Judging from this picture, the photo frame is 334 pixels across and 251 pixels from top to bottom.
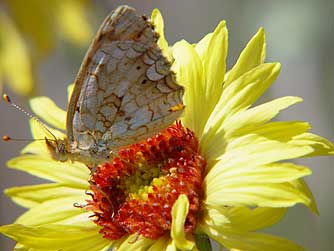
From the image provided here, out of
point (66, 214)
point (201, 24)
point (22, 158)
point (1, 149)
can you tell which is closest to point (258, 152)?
point (66, 214)

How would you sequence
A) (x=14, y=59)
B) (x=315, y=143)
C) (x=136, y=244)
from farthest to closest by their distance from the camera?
(x=14, y=59) < (x=136, y=244) < (x=315, y=143)

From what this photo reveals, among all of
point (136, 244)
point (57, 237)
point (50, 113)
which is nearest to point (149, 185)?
point (136, 244)

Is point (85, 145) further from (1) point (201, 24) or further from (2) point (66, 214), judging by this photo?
(1) point (201, 24)

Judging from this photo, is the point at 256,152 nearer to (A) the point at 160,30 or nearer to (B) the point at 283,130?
(B) the point at 283,130

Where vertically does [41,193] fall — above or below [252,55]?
below

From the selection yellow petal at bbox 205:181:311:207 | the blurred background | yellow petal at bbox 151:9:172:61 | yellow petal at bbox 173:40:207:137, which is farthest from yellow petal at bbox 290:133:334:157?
the blurred background

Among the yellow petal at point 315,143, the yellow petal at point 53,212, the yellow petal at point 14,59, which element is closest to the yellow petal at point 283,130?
the yellow petal at point 315,143

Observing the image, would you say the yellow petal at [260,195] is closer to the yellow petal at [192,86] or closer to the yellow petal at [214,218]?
the yellow petal at [214,218]
